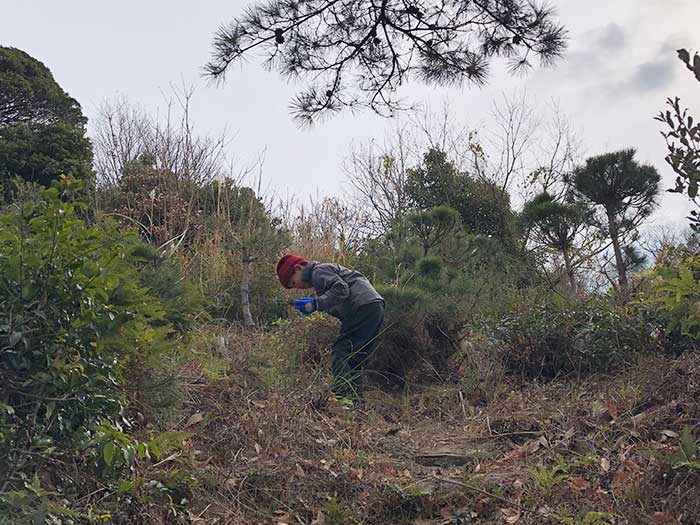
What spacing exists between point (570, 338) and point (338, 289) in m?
1.98

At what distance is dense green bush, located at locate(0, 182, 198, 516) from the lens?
271 cm

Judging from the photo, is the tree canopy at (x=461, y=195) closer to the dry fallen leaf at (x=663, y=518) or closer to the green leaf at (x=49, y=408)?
the dry fallen leaf at (x=663, y=518)

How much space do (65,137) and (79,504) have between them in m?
8.81

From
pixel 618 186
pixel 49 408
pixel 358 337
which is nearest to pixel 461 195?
pixel 618 186

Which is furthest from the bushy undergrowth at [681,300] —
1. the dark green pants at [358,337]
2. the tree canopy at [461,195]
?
the tree canopy at [461,195]

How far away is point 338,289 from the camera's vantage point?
6.06m

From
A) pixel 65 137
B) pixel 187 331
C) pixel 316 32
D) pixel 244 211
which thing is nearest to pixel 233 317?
pixel 244 211

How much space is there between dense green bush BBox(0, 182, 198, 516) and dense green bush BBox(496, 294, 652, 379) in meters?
3.85

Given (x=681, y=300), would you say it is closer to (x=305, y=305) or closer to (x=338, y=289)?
(x=338, y=289)

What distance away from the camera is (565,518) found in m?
2.96

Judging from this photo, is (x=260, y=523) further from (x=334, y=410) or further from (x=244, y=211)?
(x=244, y=211)

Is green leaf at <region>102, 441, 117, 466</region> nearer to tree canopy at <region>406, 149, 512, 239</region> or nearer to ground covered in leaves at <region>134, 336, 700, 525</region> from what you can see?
ground covered in leaves at <region>134, 336, 700, 525</region>

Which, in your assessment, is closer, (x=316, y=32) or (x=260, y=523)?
(x=260, y=523)

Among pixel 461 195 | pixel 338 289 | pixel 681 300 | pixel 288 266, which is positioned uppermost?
pixel 461 195
